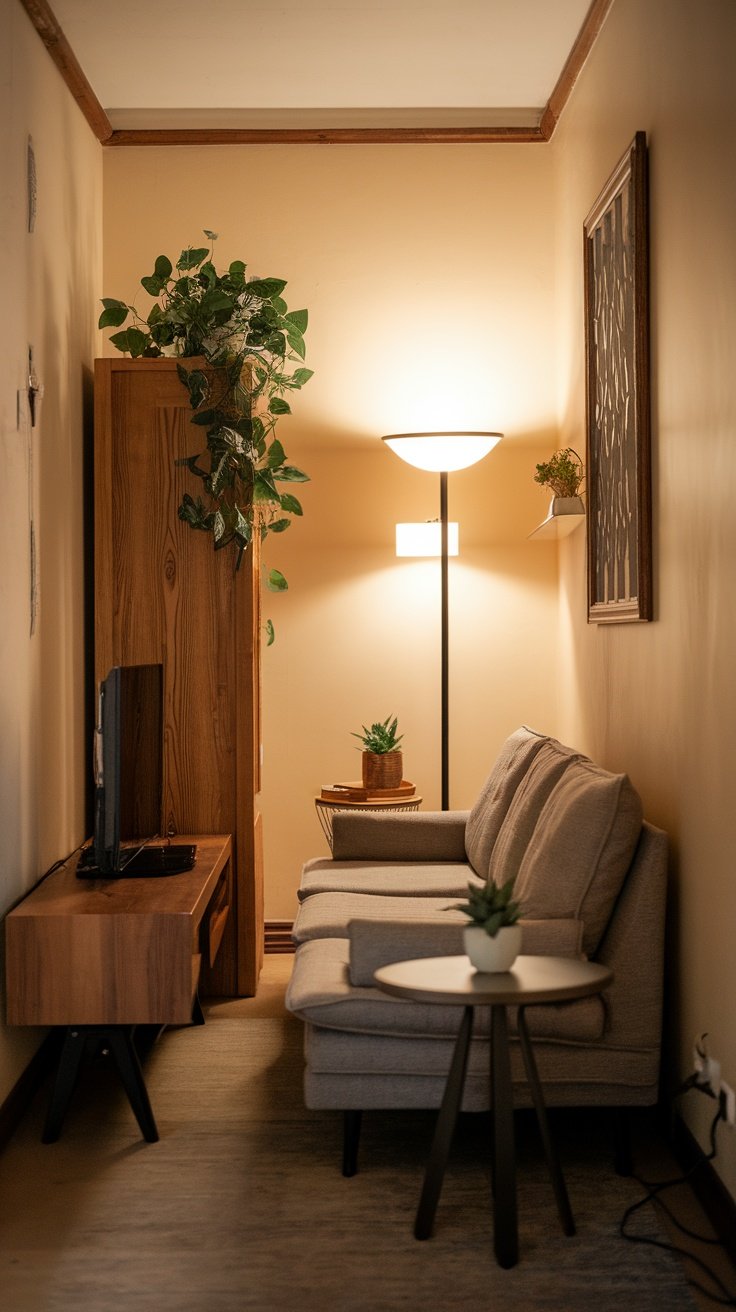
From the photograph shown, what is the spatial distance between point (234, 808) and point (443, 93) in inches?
112

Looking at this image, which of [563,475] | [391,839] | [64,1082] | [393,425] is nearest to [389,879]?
[391,839]

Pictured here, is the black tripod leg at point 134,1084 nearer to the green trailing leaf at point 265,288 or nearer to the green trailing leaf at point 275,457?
the green trailing leaf at point 275,457

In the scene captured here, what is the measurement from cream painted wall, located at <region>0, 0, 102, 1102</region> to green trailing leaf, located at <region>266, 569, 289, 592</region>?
2.65 feet

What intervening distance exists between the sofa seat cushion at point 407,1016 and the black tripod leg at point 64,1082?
0.66m

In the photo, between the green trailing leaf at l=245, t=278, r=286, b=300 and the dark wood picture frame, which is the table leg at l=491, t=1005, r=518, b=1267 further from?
the green trailing leaf at l=245, t=278, r=286, b=300

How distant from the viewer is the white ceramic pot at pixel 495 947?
2.62 meters

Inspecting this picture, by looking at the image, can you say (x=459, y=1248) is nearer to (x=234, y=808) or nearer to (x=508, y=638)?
(x=234, y=808)

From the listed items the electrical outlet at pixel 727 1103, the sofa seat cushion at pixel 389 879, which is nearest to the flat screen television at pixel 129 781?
the sofa seat cushion at pixel 389 879

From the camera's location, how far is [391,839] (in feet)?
15.2

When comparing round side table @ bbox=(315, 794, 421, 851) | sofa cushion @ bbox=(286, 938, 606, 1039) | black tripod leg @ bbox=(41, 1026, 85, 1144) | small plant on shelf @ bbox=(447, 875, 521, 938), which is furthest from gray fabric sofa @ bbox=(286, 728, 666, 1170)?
round side table @ bbox=(315, 794, 421, 851)

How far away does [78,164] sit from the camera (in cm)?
469

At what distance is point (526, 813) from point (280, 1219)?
134 cm

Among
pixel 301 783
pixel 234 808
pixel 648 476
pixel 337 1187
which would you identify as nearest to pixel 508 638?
pixel 301 783

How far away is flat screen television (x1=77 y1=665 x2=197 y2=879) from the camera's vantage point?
3506 millimetres
